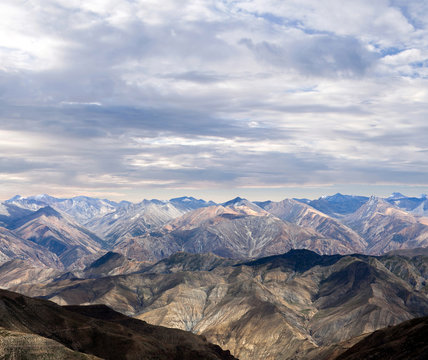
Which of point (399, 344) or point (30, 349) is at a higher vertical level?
point (30, 349)

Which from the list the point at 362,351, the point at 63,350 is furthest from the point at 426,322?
the point at 63,350

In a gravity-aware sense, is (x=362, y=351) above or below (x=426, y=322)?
below

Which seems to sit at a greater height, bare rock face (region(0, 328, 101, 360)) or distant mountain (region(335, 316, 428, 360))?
bare rock face (region(0, 328, 101, 360))

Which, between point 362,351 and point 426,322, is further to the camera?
point 362,351

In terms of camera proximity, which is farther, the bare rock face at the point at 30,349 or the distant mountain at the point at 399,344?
the distant mountain at the point at 399,344

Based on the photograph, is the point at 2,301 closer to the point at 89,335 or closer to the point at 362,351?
the point at 89,335

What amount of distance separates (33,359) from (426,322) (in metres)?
152

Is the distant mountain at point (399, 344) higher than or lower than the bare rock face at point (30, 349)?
lower

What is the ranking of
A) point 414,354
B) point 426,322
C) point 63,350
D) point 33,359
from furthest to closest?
point 426,322
point 414,354
point 63,350
point 33,359

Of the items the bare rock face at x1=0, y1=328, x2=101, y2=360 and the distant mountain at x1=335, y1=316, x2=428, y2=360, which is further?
the distant mountain at x1=335, y1=316, x2=428, y2=360

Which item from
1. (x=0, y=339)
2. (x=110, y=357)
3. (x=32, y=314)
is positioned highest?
(x=0, y=339)

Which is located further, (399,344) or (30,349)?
(399,344)

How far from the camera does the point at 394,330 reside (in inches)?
7436

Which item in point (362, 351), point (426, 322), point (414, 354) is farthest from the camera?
point (362, 351)
